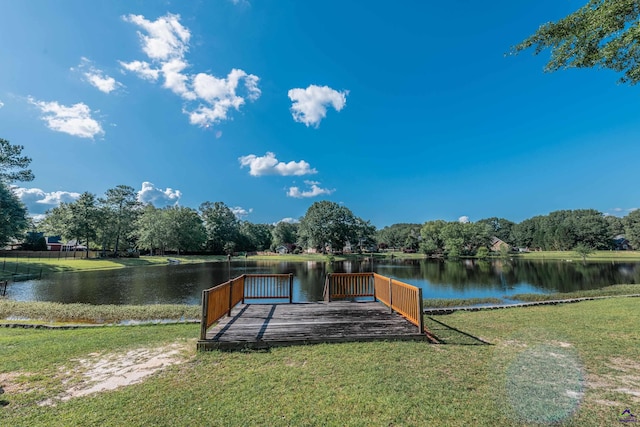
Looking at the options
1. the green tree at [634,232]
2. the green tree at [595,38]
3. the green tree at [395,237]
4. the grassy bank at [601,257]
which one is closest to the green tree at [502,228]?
the green tree at [395,237]

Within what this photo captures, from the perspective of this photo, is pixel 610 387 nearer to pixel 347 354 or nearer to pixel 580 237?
pixel 347 354

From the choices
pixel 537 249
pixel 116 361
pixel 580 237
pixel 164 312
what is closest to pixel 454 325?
pixel 116 361

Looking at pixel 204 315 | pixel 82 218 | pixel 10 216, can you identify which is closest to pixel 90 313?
pixel 204 315

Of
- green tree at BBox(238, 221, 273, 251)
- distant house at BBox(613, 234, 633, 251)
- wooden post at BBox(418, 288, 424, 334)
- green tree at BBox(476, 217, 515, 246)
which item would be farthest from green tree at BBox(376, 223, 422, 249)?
wooden post at BBox(418, 288, 424, 334)

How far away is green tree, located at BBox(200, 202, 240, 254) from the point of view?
2181 inches

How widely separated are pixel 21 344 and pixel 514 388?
29.4 ft

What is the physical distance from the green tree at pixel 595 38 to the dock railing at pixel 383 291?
548 centimetres

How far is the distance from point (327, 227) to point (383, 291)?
47.7 metres

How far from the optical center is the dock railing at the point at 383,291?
20.5 ft

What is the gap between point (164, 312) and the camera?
9.99m

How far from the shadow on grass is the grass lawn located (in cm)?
8

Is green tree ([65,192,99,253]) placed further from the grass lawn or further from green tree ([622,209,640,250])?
green tree ([622,209,640,250])

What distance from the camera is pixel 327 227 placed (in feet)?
184

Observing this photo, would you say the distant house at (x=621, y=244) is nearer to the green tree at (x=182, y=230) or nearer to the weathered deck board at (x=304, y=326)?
the weathered deck board at (x=304, y=326)
